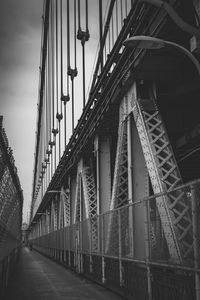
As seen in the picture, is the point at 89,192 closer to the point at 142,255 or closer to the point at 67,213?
the point at 67,213

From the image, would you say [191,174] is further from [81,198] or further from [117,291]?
[117,291]

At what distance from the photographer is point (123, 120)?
1348 cm

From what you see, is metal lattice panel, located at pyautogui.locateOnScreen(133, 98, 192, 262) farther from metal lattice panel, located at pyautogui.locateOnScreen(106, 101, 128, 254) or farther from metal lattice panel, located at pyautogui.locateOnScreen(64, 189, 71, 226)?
metal lattice panel, located at pyautogui.locateOnScreen(64, 189, 71, 226)

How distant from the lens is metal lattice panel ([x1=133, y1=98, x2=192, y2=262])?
27.0ft

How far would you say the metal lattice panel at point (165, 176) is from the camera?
8.22m

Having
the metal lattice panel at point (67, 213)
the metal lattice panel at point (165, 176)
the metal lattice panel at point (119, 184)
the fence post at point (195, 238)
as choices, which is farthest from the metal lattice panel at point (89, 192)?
the fence post at point (195, 238)

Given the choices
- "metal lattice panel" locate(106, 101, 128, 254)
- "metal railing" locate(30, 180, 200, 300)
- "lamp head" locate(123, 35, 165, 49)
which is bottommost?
"metal railing" locate(30, 180, 200, 300)

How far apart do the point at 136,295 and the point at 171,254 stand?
9.22 ft

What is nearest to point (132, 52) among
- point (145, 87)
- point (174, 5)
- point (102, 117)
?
point (145, 87)

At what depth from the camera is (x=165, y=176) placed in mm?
10594

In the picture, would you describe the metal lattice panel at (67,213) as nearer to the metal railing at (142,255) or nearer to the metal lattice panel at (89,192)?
the metal lattice panel at (89,192)

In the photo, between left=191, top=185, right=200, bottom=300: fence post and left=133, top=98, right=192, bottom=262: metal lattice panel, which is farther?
left=133, top=98, right=192, bottom=262: metal lattice panel

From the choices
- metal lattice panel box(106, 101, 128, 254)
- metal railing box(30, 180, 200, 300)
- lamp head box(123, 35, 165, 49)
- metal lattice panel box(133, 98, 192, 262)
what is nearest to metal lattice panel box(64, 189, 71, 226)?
metal railing box(30, 180, 200, 300)

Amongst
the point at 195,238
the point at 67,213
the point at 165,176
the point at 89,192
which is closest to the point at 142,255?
the point at 165,176
